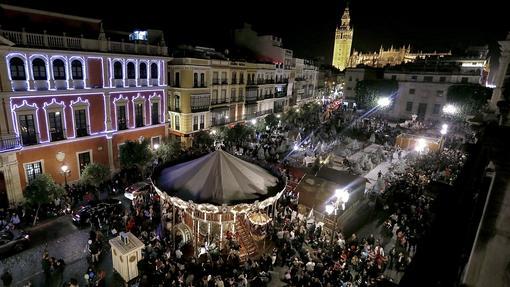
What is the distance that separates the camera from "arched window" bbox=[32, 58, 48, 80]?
1864 centimetres

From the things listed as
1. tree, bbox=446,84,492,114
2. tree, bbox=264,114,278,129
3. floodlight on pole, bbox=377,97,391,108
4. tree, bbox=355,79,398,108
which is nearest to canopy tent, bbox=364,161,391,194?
tree, bbox=264,114,278,129

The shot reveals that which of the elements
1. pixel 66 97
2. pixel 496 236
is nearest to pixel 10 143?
pixel 66 97

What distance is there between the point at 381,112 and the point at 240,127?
3516cm

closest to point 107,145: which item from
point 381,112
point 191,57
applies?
point 191,57

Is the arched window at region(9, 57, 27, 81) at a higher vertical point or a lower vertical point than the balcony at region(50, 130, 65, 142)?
higher

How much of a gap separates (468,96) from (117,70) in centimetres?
4774

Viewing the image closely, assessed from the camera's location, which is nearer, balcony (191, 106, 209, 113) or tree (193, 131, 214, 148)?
tree (193, 131, 214, 148)

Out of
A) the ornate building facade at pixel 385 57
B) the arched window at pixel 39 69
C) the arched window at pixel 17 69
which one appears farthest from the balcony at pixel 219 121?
the ornate building facade at pixel 385 57

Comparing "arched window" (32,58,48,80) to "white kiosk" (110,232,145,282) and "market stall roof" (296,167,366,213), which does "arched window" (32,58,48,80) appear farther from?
"market stall roof" (296,167,366,213)

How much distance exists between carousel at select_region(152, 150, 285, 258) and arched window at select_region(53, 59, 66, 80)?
415 inches

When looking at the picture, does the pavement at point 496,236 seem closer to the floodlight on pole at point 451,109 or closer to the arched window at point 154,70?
the arched window at point 154,70

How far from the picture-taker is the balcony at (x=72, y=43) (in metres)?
17.6

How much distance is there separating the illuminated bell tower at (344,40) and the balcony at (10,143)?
395ft

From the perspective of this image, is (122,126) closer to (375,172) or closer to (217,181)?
(217,181)
